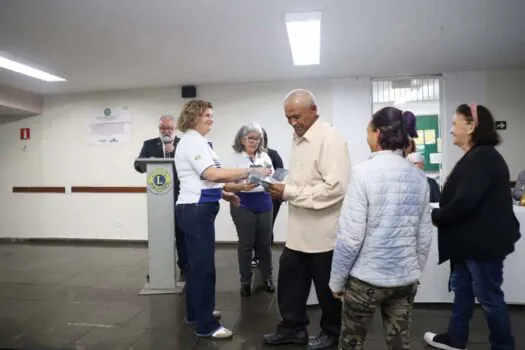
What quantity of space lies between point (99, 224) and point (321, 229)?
4.99 m

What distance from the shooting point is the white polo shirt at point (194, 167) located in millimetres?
2383

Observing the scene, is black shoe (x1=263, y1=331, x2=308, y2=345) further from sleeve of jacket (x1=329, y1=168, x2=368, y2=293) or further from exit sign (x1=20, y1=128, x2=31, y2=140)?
exit sign (x1=20, y1=128, x2=31, y2=140)

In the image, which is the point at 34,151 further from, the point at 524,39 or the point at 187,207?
the point at 524,39

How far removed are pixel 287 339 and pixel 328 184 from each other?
111cm

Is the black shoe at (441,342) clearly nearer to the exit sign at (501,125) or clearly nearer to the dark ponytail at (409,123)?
the dark ponytail at (409,123)

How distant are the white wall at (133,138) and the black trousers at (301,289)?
10.7ft

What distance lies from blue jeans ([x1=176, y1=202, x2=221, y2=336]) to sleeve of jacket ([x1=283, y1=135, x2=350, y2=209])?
63cm

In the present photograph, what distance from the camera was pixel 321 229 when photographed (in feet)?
6.97

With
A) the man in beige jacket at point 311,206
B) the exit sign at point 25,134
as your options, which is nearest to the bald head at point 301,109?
the man in beige jacket at point 311,206

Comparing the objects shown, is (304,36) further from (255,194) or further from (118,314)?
(118,314)

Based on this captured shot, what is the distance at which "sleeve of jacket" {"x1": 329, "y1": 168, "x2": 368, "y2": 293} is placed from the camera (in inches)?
59.8

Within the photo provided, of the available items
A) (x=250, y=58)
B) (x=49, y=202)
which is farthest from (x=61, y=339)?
(x=49, y=202)

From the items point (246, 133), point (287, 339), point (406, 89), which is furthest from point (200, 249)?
point (406, 89)

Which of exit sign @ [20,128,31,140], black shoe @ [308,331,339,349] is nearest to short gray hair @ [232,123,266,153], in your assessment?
black shoe @ [308,331,339,349]
